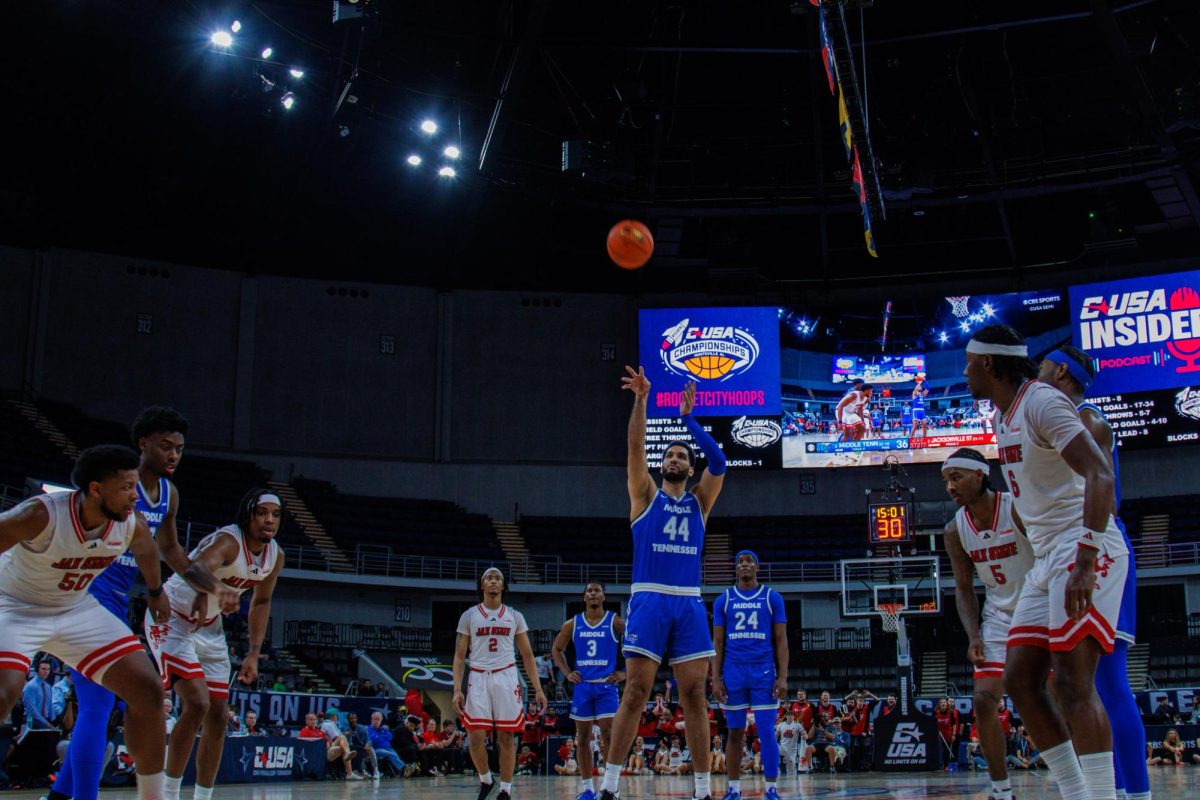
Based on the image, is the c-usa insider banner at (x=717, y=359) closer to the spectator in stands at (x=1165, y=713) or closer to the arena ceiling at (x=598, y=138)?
the arena ceiling at (x=598, y=138)

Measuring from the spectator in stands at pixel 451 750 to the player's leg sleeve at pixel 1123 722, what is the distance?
60.0 ft

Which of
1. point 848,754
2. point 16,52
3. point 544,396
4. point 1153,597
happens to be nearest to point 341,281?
point 544,396

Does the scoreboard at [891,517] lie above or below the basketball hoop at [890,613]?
above

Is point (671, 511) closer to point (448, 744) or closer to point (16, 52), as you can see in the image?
point (448, 744)

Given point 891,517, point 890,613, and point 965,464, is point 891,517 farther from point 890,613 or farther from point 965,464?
point 965,464

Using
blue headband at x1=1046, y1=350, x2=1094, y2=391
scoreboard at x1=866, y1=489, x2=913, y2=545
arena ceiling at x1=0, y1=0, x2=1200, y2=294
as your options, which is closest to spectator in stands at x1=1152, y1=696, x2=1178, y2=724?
scoreboard at x1=866, y1=489, x2=913, y2=545

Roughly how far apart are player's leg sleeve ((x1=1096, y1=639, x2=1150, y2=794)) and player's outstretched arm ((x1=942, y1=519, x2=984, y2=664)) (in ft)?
7.13

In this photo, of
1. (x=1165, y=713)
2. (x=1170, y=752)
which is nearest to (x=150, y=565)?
(x=1170, y=752)

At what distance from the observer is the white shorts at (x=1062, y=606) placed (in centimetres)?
485

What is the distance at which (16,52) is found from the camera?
1038 inches

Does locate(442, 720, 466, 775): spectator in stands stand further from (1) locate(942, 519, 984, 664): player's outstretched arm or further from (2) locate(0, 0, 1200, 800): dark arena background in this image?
(1) locate(942, 519, 984, 664): player's outstretched arm

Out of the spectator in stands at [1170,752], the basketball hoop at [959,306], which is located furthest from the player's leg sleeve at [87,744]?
the basketball hoop at [959,306]

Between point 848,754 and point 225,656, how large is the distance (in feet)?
53.1

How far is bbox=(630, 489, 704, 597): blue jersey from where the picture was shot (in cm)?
823
